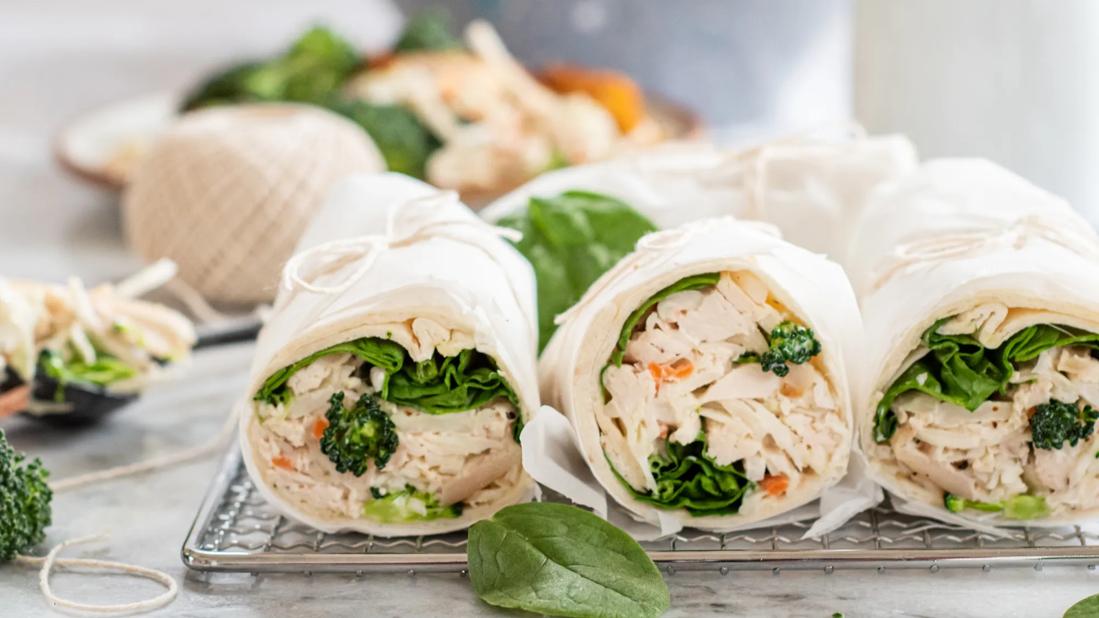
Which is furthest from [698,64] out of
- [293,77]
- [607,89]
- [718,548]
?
[718,548]

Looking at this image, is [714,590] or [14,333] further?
[14,333]

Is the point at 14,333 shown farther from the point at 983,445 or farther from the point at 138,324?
the point at 983,445

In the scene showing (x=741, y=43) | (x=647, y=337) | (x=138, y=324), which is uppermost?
(x=647, y=337)

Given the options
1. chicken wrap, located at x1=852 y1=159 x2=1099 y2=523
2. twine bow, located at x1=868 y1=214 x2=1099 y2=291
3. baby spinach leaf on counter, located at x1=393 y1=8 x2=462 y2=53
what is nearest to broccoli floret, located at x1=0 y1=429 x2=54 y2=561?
chicken wrap, located at x1=852 y1=159 x2=1099 y2=523

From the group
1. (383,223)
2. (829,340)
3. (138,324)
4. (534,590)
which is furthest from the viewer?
(138,324)

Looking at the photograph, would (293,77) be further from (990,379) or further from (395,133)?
(990,379)

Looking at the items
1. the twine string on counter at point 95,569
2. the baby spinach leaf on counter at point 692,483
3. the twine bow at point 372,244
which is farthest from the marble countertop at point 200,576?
the twine bow at point 372,244

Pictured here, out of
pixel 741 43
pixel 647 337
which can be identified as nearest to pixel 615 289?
pixel 647 337
